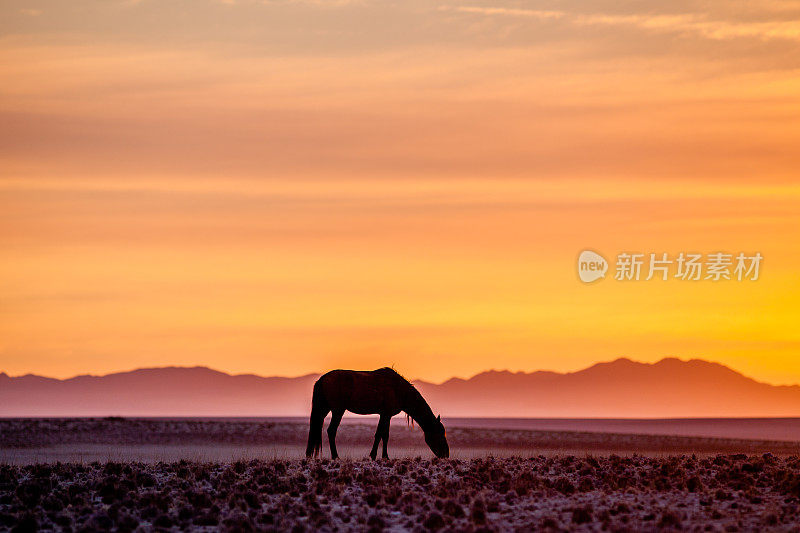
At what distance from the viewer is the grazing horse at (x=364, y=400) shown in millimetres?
38750

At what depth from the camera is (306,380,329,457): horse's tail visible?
38.7 metres

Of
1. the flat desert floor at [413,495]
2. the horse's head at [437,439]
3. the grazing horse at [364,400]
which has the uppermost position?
the grazing horse at [364,400]

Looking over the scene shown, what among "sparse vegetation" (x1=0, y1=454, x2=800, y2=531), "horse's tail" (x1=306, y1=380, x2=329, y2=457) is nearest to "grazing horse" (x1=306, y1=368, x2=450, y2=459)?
"horse's tail" (x1=306, y1=380, x2=329, y2=457)

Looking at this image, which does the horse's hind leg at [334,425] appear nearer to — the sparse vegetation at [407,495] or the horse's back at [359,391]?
the horse's back at [359,391]

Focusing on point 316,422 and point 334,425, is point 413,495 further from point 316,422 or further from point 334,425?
point 316,422

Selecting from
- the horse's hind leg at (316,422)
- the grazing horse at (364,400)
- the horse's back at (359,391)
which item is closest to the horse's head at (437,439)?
the grazing horse at (364,400)

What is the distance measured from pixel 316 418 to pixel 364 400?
1.71m

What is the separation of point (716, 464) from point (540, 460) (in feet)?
17.1

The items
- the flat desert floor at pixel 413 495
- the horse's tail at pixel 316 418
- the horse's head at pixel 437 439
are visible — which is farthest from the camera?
the horse's head at pixel 437 439

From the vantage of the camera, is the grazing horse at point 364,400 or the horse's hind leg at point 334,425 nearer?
the horse's hind leg at point 334,425

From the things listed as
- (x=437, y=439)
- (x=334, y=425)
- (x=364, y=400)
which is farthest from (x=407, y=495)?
(x=437, y=439)

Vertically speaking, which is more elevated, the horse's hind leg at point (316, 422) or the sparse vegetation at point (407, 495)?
the horse's hind leg at point (316, 422)

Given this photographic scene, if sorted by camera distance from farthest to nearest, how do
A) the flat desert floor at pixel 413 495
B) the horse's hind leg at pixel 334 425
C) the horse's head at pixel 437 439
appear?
the horse's head at pixel 437 439 < the horse's hind leg at pixel 334 425 < the flat desert floor at pixel 413 495

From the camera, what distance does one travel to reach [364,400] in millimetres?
39062
